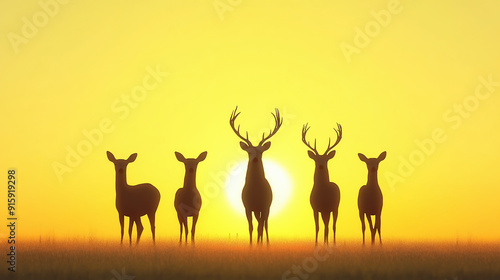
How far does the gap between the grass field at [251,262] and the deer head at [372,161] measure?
197 cm

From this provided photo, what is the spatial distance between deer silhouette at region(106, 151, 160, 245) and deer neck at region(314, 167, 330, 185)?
3.98 metres

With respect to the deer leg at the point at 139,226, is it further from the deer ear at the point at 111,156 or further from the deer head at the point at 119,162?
the deer ear at the point at 111,156

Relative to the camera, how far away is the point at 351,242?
19672 millimetres

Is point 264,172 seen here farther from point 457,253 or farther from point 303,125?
point 457,253

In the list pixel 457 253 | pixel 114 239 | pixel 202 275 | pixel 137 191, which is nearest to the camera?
pixel 202 275

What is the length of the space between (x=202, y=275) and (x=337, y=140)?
23.9ft

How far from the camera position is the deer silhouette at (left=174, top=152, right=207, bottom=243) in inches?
746

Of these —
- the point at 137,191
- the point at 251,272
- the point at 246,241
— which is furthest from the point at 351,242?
the point at 251,272

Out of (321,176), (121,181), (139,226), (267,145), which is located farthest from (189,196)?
(321,176)

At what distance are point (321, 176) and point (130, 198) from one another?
458 cm

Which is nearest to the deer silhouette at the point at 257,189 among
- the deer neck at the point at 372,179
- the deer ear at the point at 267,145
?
the deer ear at the point at 267,145

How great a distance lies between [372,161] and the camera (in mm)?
18953

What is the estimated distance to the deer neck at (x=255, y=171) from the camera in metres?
18.7

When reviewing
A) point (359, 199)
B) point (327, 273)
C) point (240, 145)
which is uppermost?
point (240, 145)
